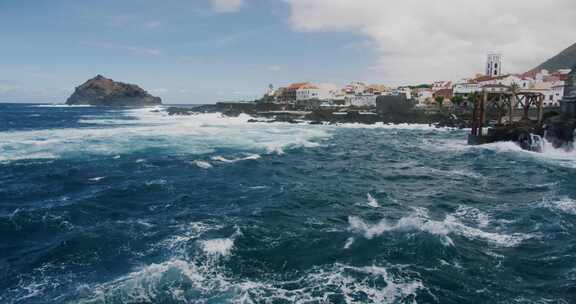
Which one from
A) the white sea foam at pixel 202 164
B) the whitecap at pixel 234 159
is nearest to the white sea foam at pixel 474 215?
the white sea foam at pixel 202 164

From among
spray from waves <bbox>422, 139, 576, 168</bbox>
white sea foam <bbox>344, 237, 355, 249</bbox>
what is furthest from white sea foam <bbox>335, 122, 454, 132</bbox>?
white sea foam <bbox>344, 237, 355, 249</bbox>

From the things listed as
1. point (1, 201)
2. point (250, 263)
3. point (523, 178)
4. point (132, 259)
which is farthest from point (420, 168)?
point (1, 201)

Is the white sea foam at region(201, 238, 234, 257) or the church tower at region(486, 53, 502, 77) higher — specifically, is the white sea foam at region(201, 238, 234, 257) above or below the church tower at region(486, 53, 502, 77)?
below

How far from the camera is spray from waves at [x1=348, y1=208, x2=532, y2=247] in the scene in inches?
611

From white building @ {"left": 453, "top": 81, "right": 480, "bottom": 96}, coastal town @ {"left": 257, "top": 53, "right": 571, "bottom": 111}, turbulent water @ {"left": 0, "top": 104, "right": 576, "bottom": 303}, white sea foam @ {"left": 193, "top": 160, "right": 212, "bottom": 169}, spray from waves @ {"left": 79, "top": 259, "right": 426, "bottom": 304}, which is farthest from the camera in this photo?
white building @ {"left": 453, "top": 81, "right": 480, "bottom": 96}

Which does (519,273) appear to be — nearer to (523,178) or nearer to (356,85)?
(523,178)

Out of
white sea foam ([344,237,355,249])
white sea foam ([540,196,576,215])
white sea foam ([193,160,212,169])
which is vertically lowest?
white sea foam ([344,237,355,249])

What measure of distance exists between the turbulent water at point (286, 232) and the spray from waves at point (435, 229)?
92 mm

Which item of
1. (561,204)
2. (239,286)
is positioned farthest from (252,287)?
(561,204)

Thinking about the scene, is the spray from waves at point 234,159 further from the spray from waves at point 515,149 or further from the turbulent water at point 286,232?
the spray from waves at point 515,149

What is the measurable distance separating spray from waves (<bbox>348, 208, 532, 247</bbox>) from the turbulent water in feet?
0.30

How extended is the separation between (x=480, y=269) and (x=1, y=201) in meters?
24.8

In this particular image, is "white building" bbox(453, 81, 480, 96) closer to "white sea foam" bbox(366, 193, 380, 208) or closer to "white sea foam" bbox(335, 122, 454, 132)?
"white sea foam" bbox(335, 122, 454, 132)

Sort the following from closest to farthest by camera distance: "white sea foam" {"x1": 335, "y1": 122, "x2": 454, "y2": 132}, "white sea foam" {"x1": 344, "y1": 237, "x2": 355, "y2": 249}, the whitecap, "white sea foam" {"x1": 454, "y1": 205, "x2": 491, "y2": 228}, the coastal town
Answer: "white sea foam" {"x1": 344, "y1": 237, "x2": 355, "y2": 249}, "white sea foam" {"x1": 454, "y1": 205, "x2": 491, "y2": 228}, the whitecap, "white sea foam" {"x1": 335, "y1": 122, "x2": 454, "y2": 132}, the coastal town
